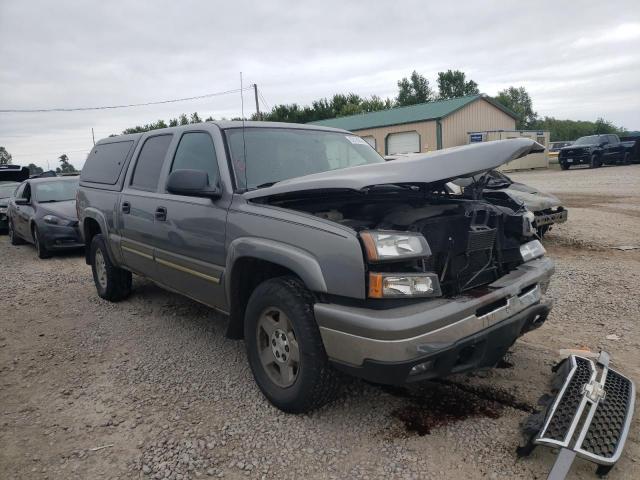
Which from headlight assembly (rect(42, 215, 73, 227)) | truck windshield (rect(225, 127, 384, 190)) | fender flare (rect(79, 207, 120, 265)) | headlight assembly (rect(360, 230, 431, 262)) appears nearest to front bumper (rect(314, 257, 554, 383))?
headlight assembly (rect(360, 230, 431, 262))

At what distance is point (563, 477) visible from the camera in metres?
2.32

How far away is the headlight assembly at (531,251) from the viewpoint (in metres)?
3.47

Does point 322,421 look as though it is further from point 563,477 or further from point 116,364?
point 116,364

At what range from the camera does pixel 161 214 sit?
13.7ft

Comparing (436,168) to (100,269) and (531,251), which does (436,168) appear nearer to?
(531,251)

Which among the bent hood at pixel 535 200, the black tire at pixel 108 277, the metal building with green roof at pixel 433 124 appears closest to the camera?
the black tire at pixel 108 277

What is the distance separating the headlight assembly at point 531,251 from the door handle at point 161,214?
2775mm

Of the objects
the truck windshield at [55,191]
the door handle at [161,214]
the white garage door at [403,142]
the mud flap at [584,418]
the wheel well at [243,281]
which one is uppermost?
the white garage door at [403,142]

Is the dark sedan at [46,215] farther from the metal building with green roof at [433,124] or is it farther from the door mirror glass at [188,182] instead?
the metal building with green roof at [433,124]

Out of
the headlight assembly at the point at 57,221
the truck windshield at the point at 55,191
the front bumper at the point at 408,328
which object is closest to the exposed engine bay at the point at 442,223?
the front bumper at the point at 408,328

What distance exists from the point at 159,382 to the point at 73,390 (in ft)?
2.01

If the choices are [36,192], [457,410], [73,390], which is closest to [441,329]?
[457,410]

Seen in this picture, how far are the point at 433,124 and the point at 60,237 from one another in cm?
2253

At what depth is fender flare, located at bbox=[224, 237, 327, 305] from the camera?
9.04ft
